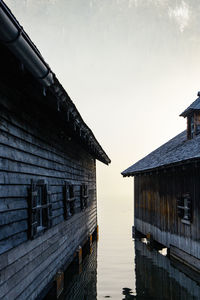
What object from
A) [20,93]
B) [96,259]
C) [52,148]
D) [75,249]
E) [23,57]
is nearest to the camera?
[23,57]

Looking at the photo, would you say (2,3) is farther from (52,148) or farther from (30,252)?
(52,148)

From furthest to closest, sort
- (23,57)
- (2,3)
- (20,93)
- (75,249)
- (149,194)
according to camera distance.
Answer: (149,194) → (75,249) → (20,93) → (23,57) → (2,3)

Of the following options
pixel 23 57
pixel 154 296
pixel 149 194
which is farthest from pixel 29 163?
pixel 149 194

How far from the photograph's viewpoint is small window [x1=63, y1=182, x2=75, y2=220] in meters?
9.20

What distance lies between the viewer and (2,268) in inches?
178

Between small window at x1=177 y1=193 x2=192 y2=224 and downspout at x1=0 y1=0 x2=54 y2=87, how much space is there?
8.54m

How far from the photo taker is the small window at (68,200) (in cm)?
920

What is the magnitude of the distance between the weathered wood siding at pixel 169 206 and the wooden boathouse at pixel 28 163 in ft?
16.1

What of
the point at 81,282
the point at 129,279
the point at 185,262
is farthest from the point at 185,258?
the point at 81,282

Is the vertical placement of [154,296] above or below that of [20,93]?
below

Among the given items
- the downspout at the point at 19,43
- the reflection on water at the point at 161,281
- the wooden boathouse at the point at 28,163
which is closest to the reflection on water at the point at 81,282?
the wooden boathouse at the point at 28,163

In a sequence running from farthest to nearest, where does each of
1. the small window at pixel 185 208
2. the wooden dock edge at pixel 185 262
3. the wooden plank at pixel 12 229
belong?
the small window at pixel 185 208, the wooden dock edge at pixel 185 262, the wooden plank at pixel 12 229

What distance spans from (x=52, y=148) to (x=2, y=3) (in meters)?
5.38

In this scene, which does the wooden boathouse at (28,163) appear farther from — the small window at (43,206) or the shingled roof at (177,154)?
the shingled roof at (177,154)
